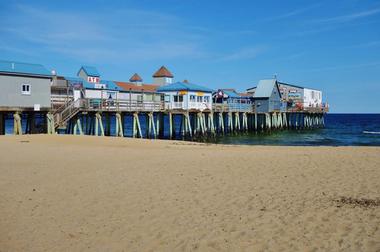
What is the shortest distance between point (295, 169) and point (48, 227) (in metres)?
8.49

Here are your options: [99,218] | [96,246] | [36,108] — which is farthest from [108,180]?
[36,108]

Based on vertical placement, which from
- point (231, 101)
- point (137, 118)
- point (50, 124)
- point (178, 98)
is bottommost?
point (50, 124)

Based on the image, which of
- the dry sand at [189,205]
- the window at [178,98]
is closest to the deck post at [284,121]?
the window at [178,98]

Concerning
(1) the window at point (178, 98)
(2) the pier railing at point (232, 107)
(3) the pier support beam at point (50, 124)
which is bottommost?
(3) the pier support beam at point (50, 124)

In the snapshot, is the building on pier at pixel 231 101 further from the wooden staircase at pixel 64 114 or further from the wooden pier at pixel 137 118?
the wooden staircase at pixel 64 114

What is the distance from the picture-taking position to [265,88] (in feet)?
181

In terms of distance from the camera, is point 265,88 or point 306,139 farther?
point 265,88

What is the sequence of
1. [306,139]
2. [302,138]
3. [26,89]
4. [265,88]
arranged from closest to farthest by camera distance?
[26,89] → [306,139] → [302,138] → [265,88]

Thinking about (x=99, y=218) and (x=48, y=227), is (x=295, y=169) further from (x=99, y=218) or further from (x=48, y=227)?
(x=48, y=227)

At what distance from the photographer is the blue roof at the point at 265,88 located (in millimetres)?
54625

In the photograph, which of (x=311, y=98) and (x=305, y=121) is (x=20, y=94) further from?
(x=311, y=98)

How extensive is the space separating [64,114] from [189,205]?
21854 mm

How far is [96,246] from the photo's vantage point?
20.5 ft

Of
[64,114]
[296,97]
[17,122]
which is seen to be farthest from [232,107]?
[17,122]
